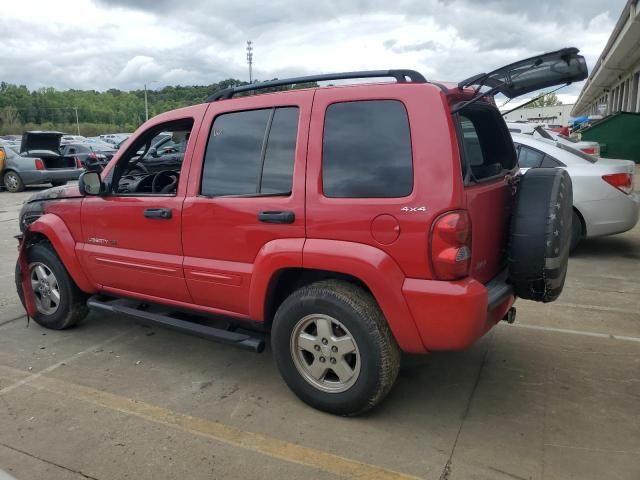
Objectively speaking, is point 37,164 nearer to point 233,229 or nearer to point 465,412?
point 233,229

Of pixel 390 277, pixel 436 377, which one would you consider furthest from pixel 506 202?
pixel 436 377

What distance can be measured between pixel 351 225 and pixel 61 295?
117 inches

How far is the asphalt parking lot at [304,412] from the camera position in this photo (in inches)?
111

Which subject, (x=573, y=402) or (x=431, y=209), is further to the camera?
(x=573, y=402)

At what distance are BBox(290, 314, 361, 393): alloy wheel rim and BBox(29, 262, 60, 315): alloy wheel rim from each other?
255cm

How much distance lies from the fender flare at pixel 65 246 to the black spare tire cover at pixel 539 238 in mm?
3344

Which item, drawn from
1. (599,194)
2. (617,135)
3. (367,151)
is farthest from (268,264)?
(617,135)

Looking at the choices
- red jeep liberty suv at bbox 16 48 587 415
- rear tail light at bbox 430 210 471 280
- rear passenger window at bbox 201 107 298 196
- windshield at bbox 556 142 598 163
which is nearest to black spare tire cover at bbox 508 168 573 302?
red jeep liberty suv at bbox 16 48 587 415

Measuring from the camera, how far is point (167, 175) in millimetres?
4453

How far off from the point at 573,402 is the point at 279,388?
1.89 m

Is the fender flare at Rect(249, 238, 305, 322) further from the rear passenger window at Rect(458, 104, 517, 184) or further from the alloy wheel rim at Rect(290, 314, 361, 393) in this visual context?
the rear passenger window at Rect(458, 104, 517, 184)

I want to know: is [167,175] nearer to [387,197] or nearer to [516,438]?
[387,197]

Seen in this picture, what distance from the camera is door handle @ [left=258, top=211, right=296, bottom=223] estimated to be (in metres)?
3.17

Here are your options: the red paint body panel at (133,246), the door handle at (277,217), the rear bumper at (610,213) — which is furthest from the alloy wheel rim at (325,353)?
Result: the rear bumper at (610,213)
